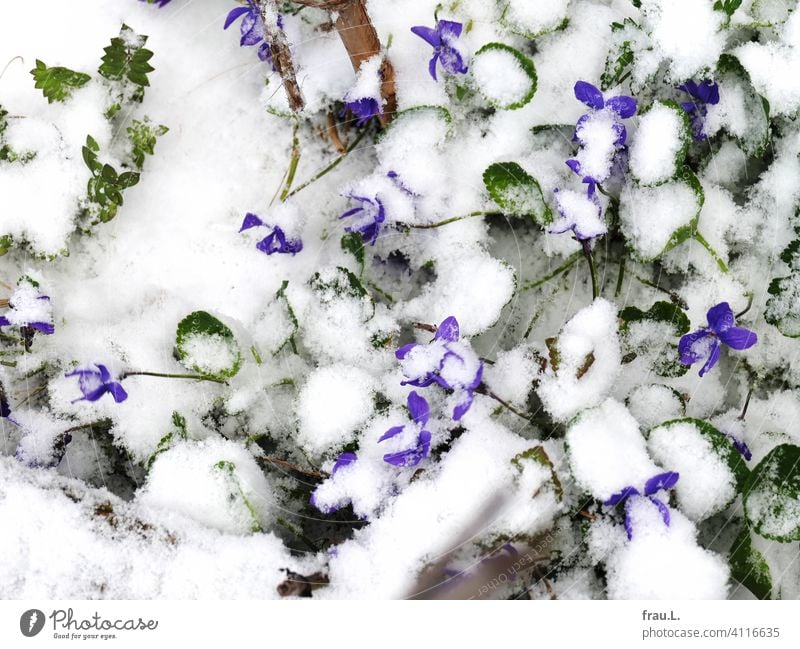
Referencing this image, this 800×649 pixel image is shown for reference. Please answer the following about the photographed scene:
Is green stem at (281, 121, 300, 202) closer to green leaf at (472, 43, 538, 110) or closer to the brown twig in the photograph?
the brown twig

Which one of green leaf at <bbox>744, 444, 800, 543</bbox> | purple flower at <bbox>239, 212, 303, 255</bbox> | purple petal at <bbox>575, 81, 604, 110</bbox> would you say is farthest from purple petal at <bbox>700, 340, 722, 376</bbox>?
purple flower at <bbox>239, 212, 303, 255</bbox>

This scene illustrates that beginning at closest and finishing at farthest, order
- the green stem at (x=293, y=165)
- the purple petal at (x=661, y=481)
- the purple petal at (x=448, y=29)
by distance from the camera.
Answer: the purple petal at (x=661, y=481), the purple petal at (x=448, y=29), the green stem at (x=293, y=165)

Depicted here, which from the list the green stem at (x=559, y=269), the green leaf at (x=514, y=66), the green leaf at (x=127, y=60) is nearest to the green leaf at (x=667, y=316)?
the green stem at (x=559, y=269)

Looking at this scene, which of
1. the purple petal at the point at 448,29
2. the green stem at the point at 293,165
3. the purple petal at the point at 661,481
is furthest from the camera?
the green stem at the point at 293,165

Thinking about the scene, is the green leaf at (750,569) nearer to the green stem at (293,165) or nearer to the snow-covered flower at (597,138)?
the snow-covered flower at (597,138)

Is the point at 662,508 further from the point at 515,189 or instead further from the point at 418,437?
the point at 515,189

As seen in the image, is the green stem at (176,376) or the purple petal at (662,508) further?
the green stem at (176,376)
